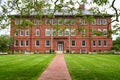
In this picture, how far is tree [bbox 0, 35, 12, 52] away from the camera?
57219mm

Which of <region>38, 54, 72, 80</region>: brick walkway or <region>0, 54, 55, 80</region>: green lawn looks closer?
<region>38, 54, 72, 80</region>: brick walkway

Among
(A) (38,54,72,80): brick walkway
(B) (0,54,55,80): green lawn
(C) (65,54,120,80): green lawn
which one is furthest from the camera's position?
(C) (65,54,120,80): green lawn

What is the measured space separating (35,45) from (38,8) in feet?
152

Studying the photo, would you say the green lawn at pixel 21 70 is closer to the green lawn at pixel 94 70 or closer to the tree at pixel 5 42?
the green lawn at pixel 94 70

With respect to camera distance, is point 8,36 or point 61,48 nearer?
point 8,36

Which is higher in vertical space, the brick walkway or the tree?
the tree

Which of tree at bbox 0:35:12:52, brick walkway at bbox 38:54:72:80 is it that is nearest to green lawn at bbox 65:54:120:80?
brick walkway at bbox 38:54:72:80

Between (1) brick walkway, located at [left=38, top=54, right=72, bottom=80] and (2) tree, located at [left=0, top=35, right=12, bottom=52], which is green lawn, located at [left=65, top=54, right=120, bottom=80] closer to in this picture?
(1) brick walkway, located at [left=38, top=54, right=72, bottom=80]

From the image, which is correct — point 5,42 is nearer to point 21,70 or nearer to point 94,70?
point 21,70

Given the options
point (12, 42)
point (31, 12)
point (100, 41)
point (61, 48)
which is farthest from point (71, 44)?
point (31, 12)

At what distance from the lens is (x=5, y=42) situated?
57.8 meters

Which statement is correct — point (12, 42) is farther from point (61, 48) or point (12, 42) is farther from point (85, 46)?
point (85, 46)

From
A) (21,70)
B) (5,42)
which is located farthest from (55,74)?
(5,42)

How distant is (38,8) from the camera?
60.4 feet
